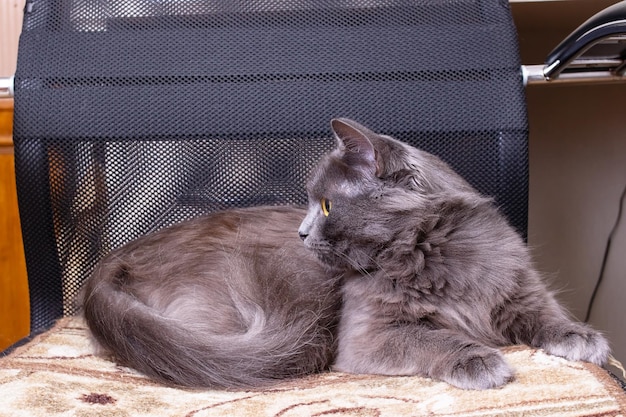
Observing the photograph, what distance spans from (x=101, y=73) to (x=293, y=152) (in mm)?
478

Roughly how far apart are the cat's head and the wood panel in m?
1.16

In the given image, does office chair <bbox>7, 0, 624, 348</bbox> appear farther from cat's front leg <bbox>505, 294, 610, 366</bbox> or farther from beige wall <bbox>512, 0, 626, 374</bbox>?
beige wall <bbox>512, 0, 626, 374</bbox>

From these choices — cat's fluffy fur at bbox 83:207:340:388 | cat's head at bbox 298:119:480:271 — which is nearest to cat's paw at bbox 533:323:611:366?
cat's head at bbox 298:119:480:271

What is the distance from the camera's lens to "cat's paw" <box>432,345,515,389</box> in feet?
3.77

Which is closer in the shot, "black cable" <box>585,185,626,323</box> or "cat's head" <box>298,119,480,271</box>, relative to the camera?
"cat's head" <box>298,119,480,271</box>

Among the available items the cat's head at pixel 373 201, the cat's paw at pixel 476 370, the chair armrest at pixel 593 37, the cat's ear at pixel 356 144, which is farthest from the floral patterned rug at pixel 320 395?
the chair armrest at pixel 593 37

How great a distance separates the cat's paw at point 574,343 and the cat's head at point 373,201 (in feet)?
0.97

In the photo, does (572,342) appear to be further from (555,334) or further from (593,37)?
(593,37)

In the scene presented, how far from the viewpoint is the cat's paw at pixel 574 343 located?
127 cm

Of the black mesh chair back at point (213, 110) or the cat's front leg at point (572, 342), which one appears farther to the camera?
the black mesh chair back at point (213, 110)

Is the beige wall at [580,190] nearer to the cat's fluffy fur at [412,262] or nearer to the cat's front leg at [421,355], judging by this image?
the cat's fluffy fur at [412,262]

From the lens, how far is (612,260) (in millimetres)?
2646

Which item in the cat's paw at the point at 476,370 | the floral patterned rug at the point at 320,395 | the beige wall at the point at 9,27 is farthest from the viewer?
the beige wall at the point at 9,27

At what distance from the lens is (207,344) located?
1.25 meters
